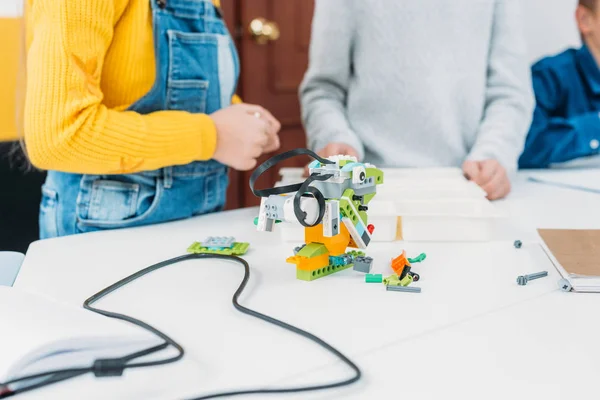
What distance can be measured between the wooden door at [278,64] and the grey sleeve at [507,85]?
0.74 metres

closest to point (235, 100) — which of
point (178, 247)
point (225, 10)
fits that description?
point (178, 247)

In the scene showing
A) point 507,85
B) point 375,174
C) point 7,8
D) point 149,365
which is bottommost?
point 149,365

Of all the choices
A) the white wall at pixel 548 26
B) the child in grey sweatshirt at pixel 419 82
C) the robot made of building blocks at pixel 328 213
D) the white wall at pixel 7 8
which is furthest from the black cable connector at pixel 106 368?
the white wall at pixel 548 26

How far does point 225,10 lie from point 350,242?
3.92ft

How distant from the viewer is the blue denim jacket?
1.40 metres

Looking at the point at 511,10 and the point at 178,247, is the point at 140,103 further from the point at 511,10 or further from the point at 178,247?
the point at 511,10

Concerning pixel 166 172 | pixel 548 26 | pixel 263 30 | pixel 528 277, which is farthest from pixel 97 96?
pixel 548 26

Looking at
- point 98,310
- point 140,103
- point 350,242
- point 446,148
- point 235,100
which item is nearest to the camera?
point 98,310

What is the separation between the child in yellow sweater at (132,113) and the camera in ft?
2.26

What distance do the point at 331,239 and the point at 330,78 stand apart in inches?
23.8

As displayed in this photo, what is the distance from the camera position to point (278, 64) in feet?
5.90

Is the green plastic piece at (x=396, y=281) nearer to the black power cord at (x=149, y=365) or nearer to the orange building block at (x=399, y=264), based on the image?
the orange building block at (x=399, y=264)

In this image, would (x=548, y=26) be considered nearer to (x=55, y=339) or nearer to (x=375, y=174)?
(x=375, y=174)

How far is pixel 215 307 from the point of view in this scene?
1.79ft
